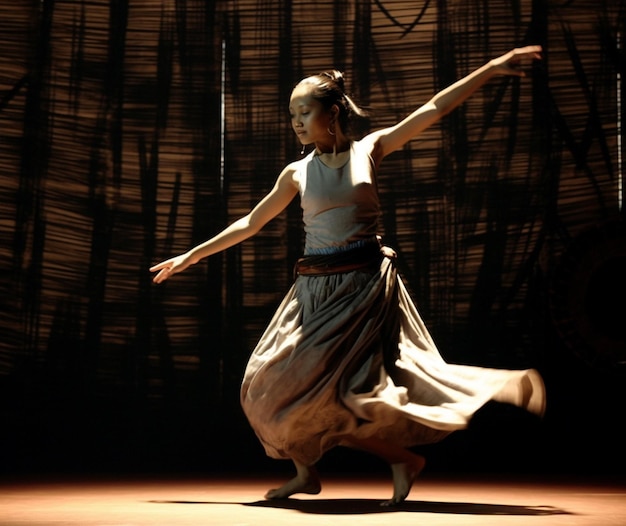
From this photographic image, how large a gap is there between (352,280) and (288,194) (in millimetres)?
404

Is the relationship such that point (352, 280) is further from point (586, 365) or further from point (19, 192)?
point (19, 192)

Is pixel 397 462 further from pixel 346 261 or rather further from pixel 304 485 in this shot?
pixel 346 261

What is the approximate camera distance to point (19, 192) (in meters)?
4.61

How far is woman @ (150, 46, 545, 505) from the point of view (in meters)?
3.00

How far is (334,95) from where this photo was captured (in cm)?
325

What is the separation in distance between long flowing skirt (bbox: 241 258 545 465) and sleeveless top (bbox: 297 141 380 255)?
109 mm

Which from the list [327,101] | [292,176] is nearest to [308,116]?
[327,101]

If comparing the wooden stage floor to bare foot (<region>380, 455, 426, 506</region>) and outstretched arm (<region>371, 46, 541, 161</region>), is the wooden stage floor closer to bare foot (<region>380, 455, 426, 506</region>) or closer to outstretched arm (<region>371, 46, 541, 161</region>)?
bare foot (<region>380, 455, 426, 506</region>)

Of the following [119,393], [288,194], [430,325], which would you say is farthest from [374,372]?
[119,393]

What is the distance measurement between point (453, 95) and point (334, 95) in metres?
0.36

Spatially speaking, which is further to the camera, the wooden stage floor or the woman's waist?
the woman's waist

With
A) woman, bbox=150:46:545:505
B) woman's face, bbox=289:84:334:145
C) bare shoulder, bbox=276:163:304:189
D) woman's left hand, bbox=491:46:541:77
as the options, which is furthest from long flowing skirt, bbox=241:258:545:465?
woman's left hand, bbox=491:46:541:77

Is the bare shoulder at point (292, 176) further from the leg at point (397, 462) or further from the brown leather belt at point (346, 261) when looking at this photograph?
the leg at point (397, 462)

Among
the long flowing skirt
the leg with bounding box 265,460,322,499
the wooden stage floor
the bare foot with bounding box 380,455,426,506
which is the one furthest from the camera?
the leg with bounding box 265,460,322,499
